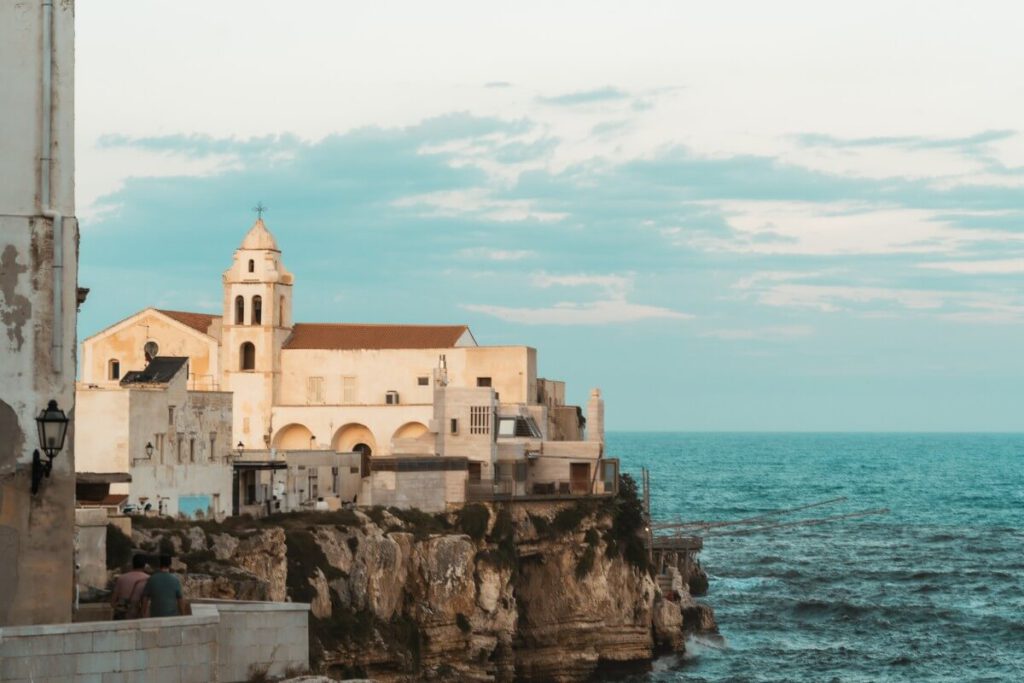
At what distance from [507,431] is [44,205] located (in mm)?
57434

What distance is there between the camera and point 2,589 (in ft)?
60.8

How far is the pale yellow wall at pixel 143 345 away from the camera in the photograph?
80.1 meters

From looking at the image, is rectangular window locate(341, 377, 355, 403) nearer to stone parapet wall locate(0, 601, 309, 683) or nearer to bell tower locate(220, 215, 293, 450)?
bell tower locate(220, 215, 293, 450)

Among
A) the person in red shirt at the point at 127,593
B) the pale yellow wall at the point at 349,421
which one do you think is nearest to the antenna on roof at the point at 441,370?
the pale yellow wall at the point at 349,421

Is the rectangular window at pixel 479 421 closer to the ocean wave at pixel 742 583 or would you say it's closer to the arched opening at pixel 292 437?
the arched opening at pixel 292 437

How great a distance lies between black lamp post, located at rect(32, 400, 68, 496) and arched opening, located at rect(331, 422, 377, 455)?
6263 cm

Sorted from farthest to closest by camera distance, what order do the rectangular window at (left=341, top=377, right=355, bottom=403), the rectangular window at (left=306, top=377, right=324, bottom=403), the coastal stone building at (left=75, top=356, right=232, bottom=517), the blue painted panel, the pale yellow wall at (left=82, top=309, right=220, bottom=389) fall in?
1. the rectangular window at (left=306, top=377, right=324, bottom=403)
2. the rectangular window at (left=341, top=377, right=355, bottom=403)
3. the pale yellow wall at (left=82, top=309, right=220, bottom=389)
4. the blue painted panel
5. the coastal stone building at (left=75, top=356, right=232, bottom=517)

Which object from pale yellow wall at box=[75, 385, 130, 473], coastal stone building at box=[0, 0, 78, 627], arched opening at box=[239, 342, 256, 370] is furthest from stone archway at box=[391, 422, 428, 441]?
coastal stone building at box=[0, 0, 78, 627]

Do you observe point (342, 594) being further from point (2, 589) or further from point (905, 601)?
point (905, 601)

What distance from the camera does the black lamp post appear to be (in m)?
18.5

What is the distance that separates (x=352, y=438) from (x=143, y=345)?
10624 mm

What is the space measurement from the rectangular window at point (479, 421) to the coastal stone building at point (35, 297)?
167 feet

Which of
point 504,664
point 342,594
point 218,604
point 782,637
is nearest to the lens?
point 218,604

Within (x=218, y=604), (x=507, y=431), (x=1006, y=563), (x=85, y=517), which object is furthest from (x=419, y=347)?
(x=218, y=604)
